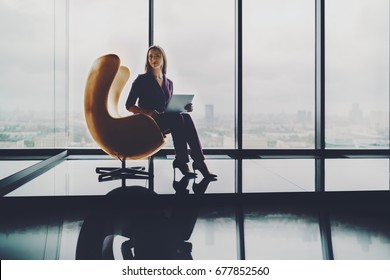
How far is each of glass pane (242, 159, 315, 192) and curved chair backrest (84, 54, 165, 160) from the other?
2.89 feet

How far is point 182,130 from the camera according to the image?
345cm

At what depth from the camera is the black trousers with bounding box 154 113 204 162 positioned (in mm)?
3438

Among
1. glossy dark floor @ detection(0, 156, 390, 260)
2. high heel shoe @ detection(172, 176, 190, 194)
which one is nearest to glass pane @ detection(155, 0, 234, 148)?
glossy dark floor @ detection(0, 156, 390, 260)

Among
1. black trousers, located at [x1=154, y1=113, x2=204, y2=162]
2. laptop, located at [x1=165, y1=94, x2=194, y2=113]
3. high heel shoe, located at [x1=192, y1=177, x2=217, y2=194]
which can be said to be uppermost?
laptop, located at [x1=165, y1=94, x2=194, y2=113]

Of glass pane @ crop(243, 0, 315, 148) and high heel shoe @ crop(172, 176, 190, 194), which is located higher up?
glass pane @ crop(243, 0, 315, 148)

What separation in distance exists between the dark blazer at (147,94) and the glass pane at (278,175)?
102cm

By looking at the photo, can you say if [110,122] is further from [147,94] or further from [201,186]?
[201,186]

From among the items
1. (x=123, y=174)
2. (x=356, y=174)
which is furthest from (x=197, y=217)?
(x=356, y=174)

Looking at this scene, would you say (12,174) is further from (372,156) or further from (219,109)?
(372,156)

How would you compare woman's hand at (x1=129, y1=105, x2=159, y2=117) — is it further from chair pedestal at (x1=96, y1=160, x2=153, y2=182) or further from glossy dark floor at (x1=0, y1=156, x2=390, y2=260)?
glossy dark floor at (x1=0, y1=156, x2=390, y2=260)

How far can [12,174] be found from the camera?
3168 mm

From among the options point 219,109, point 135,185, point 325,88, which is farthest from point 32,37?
point 325,88
